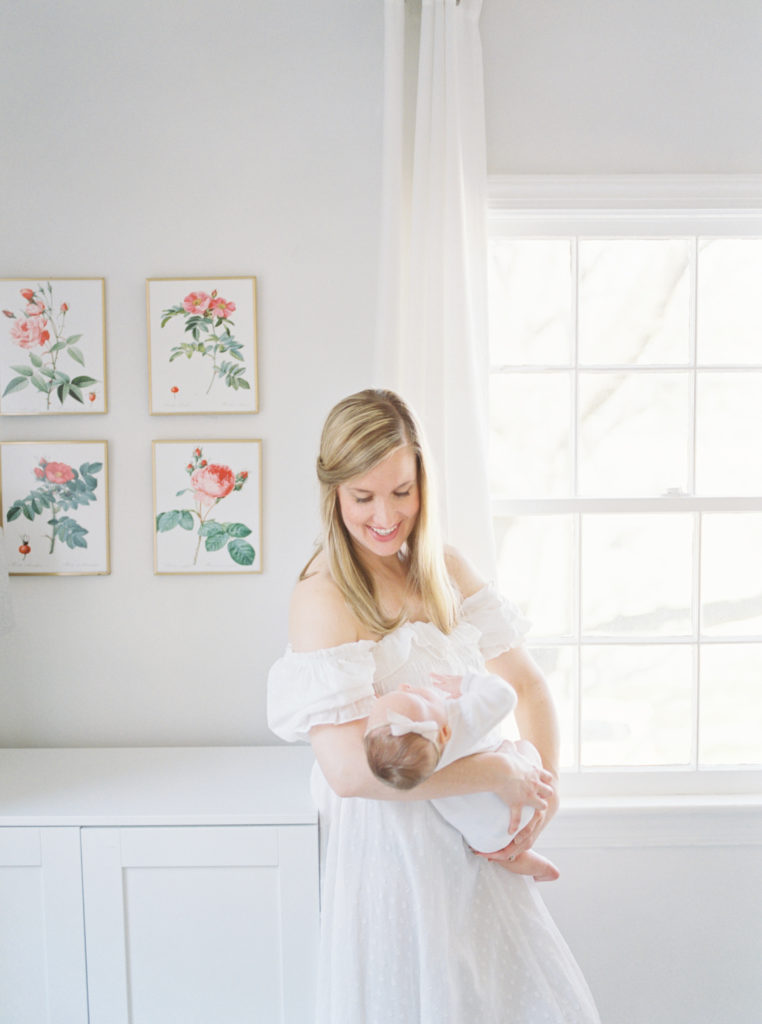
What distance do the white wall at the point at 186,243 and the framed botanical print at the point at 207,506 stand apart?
4 cm

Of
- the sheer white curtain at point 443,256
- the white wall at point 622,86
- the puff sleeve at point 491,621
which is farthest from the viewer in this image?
the white wall at point 622,86

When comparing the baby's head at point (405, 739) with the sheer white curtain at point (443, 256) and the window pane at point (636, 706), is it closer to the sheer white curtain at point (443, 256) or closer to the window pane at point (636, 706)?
the sheer white curtain at point (443, 256)

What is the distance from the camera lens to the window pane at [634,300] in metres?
2.22

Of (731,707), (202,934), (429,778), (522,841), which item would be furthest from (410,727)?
(731,707)

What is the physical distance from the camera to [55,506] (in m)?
2.15

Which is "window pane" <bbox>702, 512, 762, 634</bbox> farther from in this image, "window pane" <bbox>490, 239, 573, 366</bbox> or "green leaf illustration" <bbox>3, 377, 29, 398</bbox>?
"green leaf illustration" <bbox>3, 377, 29, 398</bbox>

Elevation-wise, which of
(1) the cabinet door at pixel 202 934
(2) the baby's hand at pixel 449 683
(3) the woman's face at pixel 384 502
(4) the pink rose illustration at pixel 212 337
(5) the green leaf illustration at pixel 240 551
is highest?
(4) the pink rose illustration at pixel 212 337

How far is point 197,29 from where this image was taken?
207 centimetres

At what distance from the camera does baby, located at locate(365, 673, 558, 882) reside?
3.90 ft

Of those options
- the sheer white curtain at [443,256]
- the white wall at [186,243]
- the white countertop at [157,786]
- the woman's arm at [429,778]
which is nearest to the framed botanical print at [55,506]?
the white wall at [186,243]

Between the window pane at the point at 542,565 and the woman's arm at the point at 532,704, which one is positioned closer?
the woman's arm at the point at 532,704

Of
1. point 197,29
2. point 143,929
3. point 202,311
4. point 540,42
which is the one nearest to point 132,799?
point 143,929

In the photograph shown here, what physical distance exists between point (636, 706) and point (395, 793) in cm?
126

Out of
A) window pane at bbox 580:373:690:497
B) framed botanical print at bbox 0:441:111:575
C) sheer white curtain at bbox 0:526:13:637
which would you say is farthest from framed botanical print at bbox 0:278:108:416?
window pane at bbox 580:373:690:497
